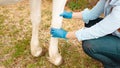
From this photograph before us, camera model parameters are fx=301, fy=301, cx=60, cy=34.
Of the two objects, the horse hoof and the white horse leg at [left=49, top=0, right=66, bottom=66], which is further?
the horse hoof

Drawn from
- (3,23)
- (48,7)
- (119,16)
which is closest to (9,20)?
(3,23)

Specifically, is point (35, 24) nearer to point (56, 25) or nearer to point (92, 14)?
point (56, 25)

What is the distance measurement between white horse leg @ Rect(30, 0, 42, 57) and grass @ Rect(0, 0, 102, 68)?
0.19 feet

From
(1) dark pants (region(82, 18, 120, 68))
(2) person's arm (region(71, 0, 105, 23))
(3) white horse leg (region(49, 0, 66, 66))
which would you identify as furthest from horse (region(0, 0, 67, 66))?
(1) dark pants (region(82, 18, 120, 68))

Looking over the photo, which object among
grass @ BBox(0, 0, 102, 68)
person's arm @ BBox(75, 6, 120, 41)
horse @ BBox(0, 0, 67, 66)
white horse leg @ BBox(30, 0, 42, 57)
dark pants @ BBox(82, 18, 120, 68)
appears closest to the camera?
person's arm @ BBox(75, 6, 120, 41)

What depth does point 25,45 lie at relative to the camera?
88.1 inches

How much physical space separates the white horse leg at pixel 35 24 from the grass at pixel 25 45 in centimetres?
6

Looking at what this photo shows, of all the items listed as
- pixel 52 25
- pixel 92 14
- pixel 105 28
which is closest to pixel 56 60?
pixel 52 25

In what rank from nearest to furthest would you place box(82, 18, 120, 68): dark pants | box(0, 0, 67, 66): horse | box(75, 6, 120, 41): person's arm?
box(75, 6, 120, 41): person's arm
box(82, 18, 120, 68): dark pants
box(0, 0, 67, 66): horse

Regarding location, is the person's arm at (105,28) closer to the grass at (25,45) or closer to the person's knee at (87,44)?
the person's knee at (87,44)

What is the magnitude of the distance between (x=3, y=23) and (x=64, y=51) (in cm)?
64

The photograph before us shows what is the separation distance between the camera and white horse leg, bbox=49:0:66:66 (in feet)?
5.98

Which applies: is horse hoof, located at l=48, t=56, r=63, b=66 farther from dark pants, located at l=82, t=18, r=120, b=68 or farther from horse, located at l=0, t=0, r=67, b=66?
dark pants, located at l=82, t=18, r=120, b=68

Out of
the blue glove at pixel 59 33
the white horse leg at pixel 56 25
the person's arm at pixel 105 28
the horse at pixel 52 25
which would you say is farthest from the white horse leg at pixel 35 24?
the person's arm at pixel 105 28
